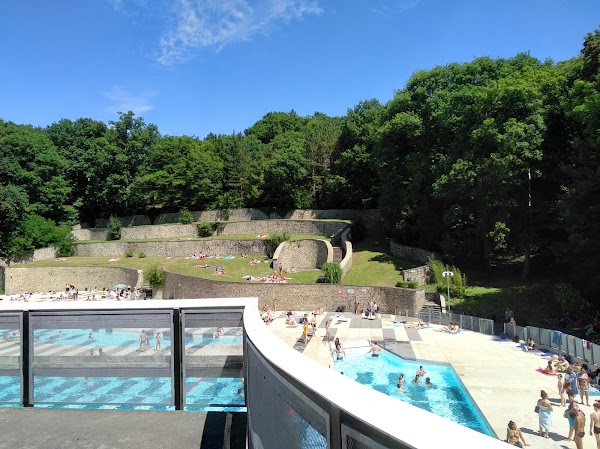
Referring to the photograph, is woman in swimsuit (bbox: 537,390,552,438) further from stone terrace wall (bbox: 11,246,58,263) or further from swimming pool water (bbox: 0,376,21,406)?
stone terrace wall (bbox: 11,246,58,263)

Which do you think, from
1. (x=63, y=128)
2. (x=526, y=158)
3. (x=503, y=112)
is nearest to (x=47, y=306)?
(x=526, y=158)

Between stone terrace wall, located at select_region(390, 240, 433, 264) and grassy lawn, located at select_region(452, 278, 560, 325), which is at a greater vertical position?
stone terrace wall, located at select_region(390, 240, 433, 264)

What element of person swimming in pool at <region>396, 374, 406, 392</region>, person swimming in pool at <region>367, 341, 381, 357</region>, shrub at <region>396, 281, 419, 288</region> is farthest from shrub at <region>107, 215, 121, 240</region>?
person swimming in pool at <region>396, 374, 406, 392</region>

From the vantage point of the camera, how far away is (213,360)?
389cm

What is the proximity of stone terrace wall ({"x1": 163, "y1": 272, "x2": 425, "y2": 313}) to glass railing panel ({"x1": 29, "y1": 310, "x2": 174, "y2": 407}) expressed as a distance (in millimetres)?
25568

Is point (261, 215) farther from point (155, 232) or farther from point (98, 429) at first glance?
point (98, 429)

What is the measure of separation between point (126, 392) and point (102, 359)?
36 cm

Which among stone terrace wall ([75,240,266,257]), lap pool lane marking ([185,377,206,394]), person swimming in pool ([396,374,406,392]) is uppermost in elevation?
lap pool lane marking ([185,377,206,394])

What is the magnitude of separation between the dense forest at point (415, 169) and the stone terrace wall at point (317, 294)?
676 centimetres

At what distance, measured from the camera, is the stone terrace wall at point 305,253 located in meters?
40.9

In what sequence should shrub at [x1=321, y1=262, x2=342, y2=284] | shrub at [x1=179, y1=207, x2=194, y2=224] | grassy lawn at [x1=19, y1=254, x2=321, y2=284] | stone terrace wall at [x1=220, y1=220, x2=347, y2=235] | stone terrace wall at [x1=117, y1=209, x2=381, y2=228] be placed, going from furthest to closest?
shrub at [x1=179, y1=207, x2=194, y2=224] → stone terrace wall at [x1=117, y1=209, x2=381, y2=228] → stone terrace wall at [x1=220, y1=220, x2=347, y2=235] → grassy lawn at [x1=19, y1=254, x2=321, y2=284] → shrub at [x1=321, y1=262, x2=342, y2=284]

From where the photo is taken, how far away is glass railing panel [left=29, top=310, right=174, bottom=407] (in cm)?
392

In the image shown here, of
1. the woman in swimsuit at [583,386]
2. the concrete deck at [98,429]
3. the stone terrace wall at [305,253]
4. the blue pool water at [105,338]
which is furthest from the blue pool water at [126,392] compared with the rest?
the stone terrace wall at [305,253]

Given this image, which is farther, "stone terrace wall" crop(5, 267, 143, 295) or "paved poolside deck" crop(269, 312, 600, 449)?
"stone terrace wall" crop(5, 267, 143, 295)
